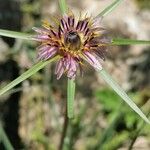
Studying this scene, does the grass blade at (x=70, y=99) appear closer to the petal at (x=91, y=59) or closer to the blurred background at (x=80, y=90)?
the petal at (x=91, y=59)

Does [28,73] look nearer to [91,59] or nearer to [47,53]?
[47,53]

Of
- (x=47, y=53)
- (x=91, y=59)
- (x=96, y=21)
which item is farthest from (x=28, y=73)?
(x=96, y=21)

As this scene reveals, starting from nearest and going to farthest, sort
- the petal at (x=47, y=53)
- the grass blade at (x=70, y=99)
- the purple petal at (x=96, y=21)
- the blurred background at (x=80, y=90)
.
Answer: the grass blade at (x=70, y=99) < the petal at (x=47, y=53) < the purple petal at (x=96, y=21) < the blurred background at (x=80, y=90)

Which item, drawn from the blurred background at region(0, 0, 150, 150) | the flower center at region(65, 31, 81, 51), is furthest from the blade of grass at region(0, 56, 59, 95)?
the blurred background at region(0, 0, 150, 150)

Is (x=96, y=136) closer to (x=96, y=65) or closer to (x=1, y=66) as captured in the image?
(x=1, y=66)

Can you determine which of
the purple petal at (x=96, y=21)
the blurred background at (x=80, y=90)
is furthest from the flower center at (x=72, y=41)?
the blurred background at (x=80, y=90)

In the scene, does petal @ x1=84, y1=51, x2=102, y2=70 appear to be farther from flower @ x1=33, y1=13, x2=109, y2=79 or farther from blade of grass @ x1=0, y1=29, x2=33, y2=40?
blade of grass @ x1=0, y1=29, x2=33, y2=40

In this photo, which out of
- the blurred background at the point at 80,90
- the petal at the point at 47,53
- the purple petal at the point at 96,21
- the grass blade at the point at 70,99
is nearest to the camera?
the grass blade at the point at 70,99
